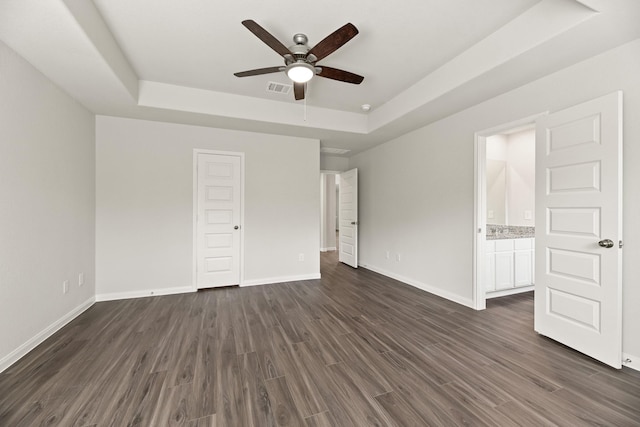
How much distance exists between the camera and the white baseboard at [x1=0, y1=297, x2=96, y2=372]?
82.7 inches

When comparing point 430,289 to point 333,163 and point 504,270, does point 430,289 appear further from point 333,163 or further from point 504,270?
point 333,163

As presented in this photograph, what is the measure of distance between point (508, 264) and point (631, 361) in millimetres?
1780

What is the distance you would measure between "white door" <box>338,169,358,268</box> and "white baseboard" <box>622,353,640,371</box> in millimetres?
3890

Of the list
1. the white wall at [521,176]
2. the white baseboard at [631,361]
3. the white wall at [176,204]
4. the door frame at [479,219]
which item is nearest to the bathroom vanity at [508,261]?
the door frame at [479,219]

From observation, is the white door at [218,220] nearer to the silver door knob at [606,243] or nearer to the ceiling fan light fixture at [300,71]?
the ceiling fan light fixture at [300,71]

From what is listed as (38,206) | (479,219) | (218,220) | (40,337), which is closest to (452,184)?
(479,219)

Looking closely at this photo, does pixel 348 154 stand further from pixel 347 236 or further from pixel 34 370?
pixel 34 370

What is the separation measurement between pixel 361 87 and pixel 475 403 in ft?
11.1

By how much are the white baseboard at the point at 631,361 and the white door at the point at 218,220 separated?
438 cm

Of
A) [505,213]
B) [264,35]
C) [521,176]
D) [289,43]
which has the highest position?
[289,43]

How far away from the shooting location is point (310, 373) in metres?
2.03

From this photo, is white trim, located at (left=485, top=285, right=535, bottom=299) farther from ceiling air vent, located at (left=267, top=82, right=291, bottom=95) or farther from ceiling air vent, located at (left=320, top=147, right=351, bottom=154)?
ceiling air vent, located at (left=267, top=82, right=291, bottom=95)

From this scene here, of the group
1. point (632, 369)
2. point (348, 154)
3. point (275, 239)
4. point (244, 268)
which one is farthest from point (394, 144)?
point (632, 369)

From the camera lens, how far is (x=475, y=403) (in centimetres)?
171
